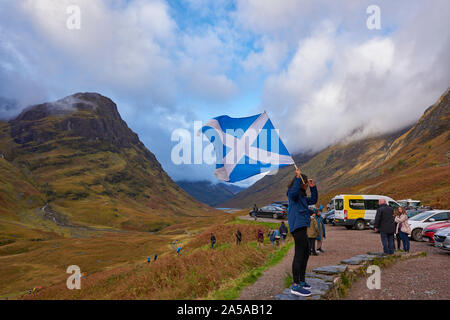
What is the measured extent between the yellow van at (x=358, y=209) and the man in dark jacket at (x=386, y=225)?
13.1 m

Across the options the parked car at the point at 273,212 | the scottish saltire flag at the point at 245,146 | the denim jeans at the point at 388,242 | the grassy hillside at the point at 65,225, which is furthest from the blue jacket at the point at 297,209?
the grassy hillside at the point at 65,225

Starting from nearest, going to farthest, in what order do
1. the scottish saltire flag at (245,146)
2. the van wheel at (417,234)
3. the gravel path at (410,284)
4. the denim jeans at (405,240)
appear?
the gravel path at (410,284) < the scottish saltire flag at (245,146) < the denim jeans at (405,240) < the van wheel at (417,234)

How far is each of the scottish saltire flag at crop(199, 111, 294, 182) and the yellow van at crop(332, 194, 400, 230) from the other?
1611 cm

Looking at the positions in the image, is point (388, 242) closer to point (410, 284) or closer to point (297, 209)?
point (410, 284)

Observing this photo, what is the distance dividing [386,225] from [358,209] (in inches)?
547

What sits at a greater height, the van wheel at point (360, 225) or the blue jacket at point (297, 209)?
the blue jacket at point (297, 209)

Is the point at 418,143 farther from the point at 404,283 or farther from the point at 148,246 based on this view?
the point at 404,283

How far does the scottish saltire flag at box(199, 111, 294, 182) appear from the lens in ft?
29.0

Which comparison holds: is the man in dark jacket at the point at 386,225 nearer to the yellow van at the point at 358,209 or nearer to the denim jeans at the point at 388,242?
the denim jeans at the point at 388,242

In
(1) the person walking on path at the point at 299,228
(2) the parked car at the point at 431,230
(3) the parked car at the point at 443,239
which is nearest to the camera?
(1) the person walking on path at the point at 299,228

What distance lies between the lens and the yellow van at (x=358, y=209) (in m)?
22.3

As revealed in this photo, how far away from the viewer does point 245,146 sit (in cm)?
934
